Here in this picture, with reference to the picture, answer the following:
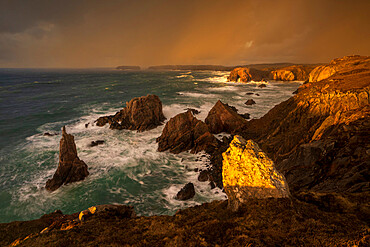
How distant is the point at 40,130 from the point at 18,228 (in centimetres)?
3870

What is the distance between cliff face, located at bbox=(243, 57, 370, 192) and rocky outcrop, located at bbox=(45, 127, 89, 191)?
88.2 feet

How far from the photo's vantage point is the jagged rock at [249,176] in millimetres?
9570

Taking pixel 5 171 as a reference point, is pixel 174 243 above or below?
above

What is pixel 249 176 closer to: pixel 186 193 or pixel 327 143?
pixel 327 143

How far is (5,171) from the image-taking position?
27219 mm

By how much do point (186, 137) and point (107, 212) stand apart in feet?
67.4

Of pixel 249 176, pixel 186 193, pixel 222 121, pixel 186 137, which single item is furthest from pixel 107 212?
pixel 222 121

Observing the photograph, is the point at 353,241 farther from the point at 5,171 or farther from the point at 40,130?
the point at 40,130

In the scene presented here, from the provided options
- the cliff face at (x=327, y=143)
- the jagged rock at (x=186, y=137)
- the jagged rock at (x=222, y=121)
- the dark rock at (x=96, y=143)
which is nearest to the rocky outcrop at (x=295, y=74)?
the jagged rock at (x=222, y=121)

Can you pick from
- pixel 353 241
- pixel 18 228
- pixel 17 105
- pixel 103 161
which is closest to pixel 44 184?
pixel 103 161

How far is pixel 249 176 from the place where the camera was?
10.0 metres

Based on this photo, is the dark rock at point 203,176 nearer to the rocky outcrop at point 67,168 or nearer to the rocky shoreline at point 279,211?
the rocky shoreline at point 279,211

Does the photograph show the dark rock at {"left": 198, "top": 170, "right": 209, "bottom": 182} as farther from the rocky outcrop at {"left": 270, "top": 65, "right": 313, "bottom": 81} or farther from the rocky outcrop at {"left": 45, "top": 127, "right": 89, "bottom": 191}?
the rocky outcrop at {"left": 270, "top": 65, "right": 313, "bottom": 81}

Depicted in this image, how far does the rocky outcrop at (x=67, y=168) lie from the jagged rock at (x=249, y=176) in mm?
23382
